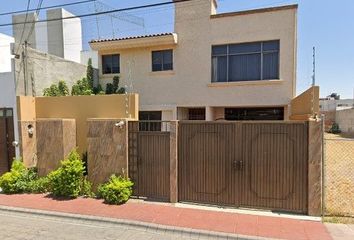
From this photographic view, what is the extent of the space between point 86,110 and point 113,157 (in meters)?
2.51

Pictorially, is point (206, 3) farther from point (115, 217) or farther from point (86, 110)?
point (115, 217)

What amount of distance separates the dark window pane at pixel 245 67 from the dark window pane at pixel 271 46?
48cm

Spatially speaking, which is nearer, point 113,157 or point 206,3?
point 113,157

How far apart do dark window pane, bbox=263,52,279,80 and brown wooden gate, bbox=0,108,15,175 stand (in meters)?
11.4

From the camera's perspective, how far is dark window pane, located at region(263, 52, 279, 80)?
12836 mm

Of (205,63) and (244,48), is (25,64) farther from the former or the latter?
(244,48)

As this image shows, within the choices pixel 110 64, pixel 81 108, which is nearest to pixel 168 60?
pixel 110 64

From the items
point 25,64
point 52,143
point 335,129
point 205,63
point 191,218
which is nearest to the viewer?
point 191,218

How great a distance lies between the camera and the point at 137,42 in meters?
14.4

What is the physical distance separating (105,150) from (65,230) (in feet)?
9.39

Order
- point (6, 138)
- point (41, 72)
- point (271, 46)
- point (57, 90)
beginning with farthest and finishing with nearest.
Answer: point (271, 46), point (57, 90), point (41, 72), point (6, 138)

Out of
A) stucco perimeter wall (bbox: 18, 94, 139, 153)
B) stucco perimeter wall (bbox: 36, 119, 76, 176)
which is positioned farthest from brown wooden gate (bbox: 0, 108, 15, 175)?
stucco perimeter wall (bbox: 36, 119, 76, 176)

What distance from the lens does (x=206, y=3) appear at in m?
13.8

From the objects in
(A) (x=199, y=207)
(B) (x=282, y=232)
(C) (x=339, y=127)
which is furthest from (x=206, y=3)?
(C) (x=339, y=127)
